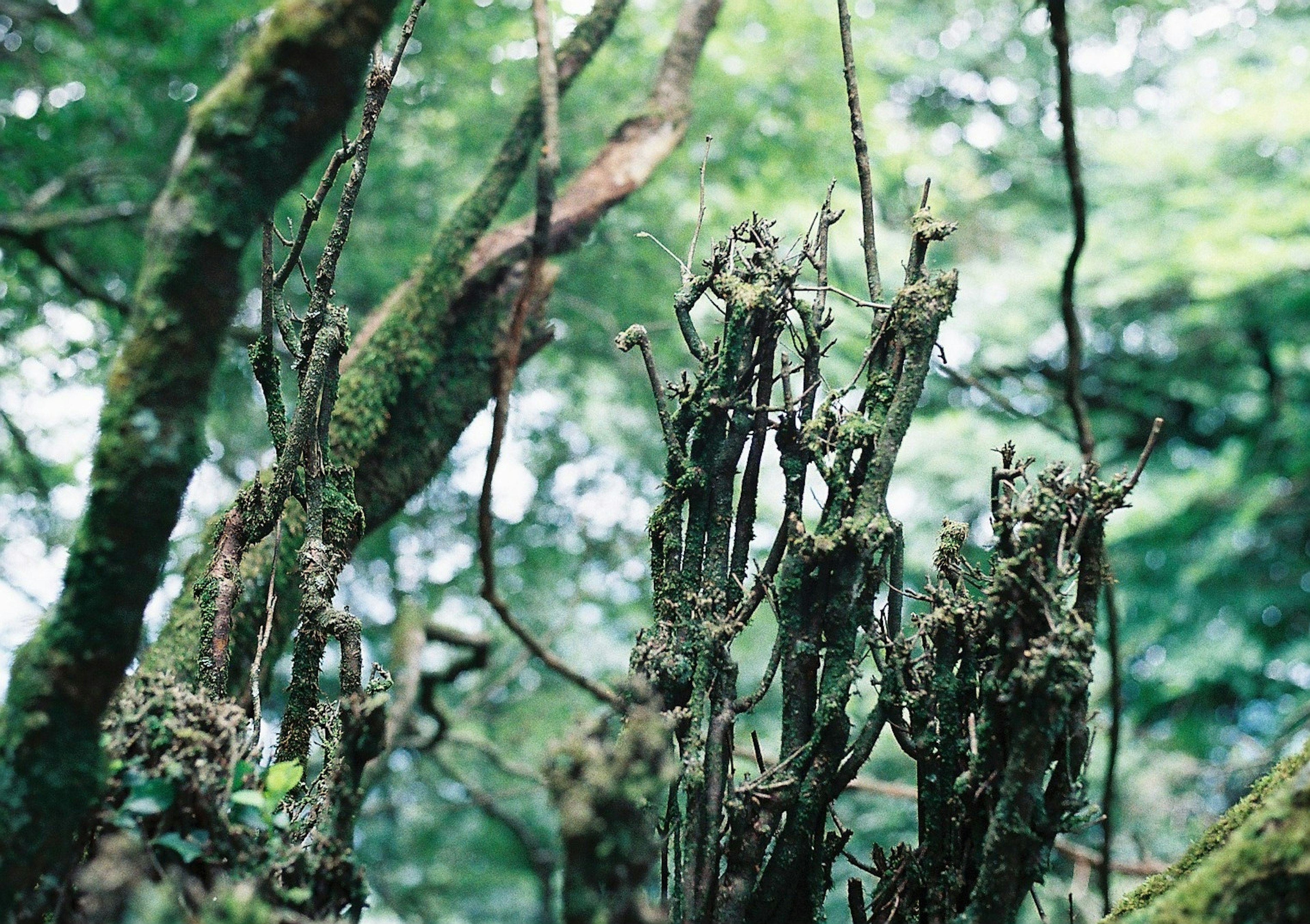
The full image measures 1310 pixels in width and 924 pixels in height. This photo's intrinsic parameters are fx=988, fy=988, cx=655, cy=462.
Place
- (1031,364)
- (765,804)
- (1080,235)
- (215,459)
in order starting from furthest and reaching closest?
(1031,364)
(215,459)
(1080,235)
(765,804)

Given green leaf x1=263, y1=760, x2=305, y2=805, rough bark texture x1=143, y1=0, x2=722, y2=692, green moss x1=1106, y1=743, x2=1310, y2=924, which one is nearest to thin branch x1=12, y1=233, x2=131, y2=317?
rough bark texture x1=143, y1=0, x2=722, y2=692

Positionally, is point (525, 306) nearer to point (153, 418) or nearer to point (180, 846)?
point (153, 418)

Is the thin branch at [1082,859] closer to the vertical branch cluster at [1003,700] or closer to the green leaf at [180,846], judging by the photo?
the vertical branch cluster at [1003,700]

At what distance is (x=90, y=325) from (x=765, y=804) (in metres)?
7.27

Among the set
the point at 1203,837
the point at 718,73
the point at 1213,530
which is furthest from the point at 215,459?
the point at 1213,530

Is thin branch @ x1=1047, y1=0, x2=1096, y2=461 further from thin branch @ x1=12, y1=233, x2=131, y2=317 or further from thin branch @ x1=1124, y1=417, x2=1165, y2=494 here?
thin branch @ x1=12, y1=233, x2=131, y2=317

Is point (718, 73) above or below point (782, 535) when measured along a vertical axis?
above

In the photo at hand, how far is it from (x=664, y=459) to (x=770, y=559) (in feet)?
11.5

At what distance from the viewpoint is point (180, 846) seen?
1.50m

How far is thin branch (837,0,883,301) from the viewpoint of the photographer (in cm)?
199

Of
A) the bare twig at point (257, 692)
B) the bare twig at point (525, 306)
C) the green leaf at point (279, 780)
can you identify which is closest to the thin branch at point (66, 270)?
the bare twig at point (525, 306)

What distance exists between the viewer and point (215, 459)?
322 inches

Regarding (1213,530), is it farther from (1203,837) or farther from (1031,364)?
(1203,837)

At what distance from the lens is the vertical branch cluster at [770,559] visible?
1.72 meters
